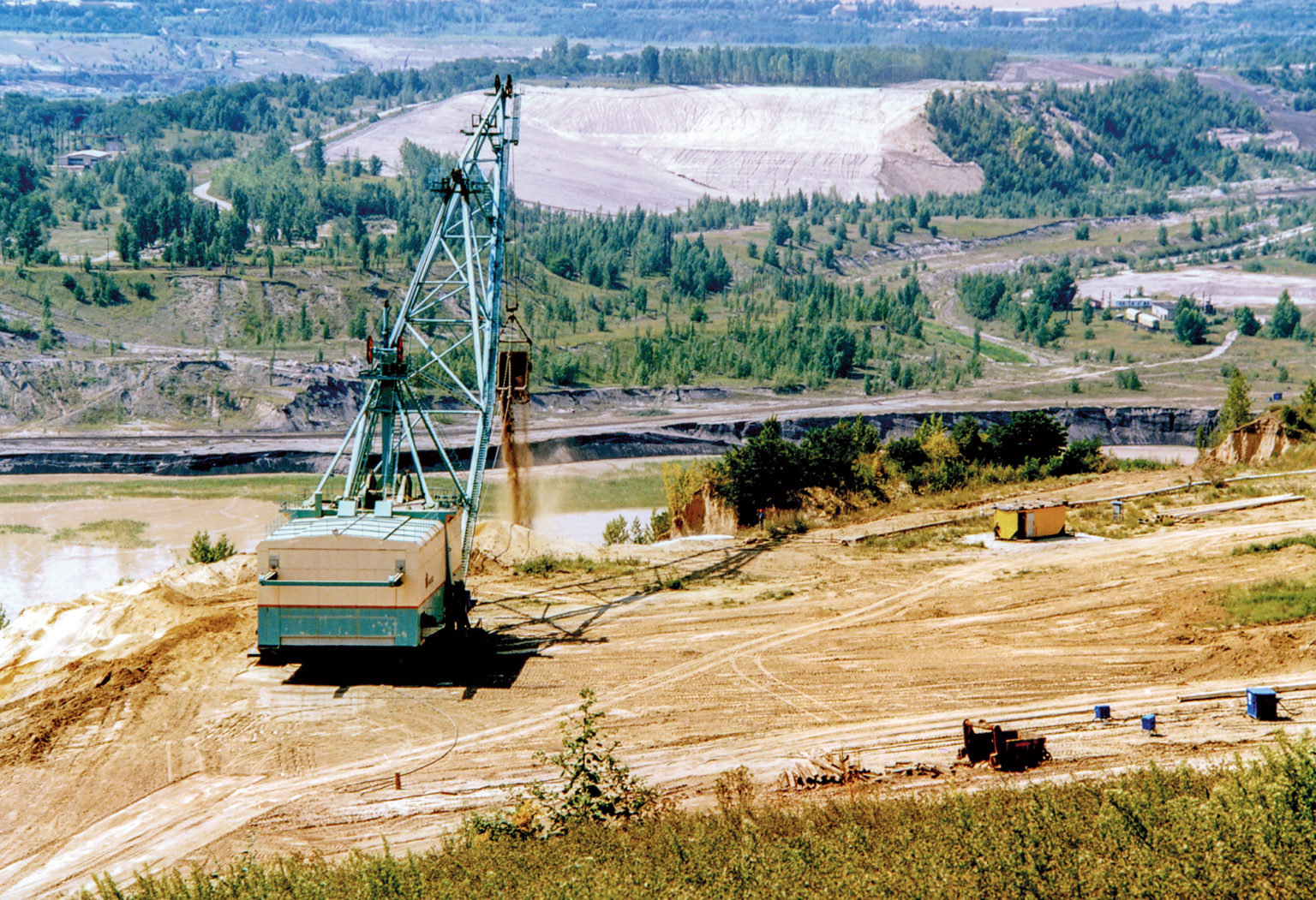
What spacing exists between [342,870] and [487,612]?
52.5 ft

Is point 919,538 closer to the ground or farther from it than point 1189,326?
farther from it

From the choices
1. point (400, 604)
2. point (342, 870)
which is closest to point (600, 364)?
point (400, 604)

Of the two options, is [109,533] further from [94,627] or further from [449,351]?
[449,351]

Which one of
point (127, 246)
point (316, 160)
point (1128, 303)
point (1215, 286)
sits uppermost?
point (316, 160)

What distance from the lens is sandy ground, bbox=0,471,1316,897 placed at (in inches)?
977

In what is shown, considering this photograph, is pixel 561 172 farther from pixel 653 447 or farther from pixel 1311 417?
pixel 1311 417

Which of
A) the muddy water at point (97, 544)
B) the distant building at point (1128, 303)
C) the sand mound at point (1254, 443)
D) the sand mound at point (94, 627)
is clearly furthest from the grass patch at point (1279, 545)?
the distant building at point (1128, 303)

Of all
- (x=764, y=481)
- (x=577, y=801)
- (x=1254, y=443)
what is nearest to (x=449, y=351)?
(x=764, y=481)

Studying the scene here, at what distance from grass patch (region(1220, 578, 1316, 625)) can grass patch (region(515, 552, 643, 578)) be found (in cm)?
1787

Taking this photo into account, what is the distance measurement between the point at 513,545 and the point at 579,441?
134 ft

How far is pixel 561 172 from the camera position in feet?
632

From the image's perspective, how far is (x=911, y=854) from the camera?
19.5 m

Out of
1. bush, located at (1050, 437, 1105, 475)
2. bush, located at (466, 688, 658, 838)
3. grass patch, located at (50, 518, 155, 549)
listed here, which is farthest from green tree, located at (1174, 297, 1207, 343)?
bush, located at (466, 688, 658, 838)

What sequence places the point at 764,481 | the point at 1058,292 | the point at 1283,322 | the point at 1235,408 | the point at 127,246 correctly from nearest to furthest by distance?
1. the point at 764,481
2. the point at 1235,408
3. the point at 127,246
4. the point at 1283,322
5. the point at 1058,292
